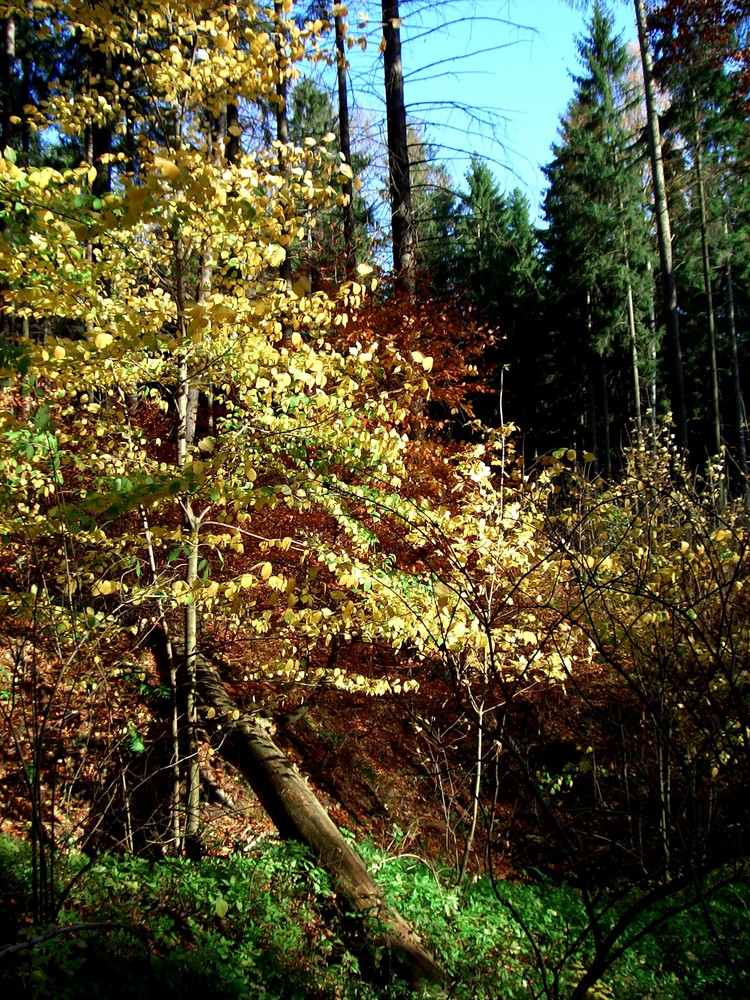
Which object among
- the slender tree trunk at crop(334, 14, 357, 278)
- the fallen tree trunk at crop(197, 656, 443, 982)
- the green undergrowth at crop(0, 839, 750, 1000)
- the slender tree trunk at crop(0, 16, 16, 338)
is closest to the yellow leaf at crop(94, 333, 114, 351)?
the green undergrowth at crop(0, 839, 750, 1000)

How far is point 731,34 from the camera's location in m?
13.1

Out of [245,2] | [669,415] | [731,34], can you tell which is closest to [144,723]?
[245,2]

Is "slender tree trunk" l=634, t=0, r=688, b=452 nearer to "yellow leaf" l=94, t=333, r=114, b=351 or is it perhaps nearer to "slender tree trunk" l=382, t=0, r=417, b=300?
"slender tree trunk" l=382, t=0, r=417, b=300

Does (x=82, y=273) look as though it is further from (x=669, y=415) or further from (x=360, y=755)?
(x=669, y=415)

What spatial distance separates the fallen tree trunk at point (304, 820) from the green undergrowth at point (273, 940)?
0.45 feet

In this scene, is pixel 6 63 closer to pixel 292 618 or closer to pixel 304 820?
pixel 292 618

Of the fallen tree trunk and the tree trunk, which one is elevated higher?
the tree trunk

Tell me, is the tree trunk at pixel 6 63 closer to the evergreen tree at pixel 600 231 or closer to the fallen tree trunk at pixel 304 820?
the fallen tree trunk at pixel 304 820

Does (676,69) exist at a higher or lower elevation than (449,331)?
higher

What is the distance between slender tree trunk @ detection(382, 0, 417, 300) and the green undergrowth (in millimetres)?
6583

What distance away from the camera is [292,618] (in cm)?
302

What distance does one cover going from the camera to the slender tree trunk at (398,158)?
26.4 feet

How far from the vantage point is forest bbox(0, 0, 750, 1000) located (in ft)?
8.09

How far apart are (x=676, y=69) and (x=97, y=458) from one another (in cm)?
1669
